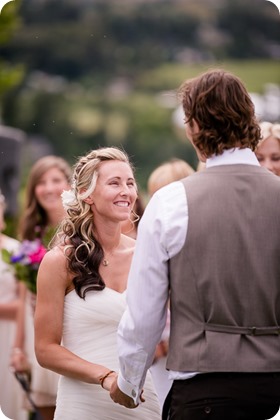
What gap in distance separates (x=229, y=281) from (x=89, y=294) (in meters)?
0.98

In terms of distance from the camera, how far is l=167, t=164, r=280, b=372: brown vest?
3168 millimetres

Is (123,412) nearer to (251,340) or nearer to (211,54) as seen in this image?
(251,340)

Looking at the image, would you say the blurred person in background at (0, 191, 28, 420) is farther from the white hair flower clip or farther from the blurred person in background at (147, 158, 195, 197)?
the white hair flower clip

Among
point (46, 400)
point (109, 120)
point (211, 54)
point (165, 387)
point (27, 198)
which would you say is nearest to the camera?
point (165, 387)

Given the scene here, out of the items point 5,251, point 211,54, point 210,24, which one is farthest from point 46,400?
point 210,24

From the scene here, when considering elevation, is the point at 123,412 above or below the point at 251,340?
below

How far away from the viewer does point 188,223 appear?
3.20 metres

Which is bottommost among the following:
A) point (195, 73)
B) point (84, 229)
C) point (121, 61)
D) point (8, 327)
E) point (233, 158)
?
point (195, 73)

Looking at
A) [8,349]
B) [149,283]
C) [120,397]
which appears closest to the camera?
[149,283]

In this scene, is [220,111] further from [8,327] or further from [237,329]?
[8,327]

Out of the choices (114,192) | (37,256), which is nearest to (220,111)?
(114,192)

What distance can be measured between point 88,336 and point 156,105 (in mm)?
46938

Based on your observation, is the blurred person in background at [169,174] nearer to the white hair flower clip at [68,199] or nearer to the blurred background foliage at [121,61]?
the white hair flower clip at [68,199]

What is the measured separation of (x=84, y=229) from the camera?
415 cm
